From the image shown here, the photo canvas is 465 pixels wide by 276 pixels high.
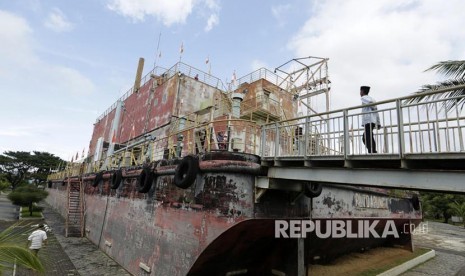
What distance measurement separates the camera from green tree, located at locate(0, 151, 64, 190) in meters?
67.2

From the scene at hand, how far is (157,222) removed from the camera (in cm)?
1084

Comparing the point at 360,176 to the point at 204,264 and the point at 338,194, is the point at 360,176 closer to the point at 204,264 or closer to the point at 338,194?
the point at 204,264

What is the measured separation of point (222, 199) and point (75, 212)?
708 inches

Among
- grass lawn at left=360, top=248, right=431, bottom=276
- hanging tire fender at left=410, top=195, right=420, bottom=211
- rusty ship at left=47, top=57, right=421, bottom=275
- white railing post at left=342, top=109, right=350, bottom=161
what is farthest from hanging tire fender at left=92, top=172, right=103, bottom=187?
hanging tire fender at left=410, top=195, right=420, bottom=211

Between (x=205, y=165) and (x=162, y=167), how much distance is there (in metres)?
3.05

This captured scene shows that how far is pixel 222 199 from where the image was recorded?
8.31 m

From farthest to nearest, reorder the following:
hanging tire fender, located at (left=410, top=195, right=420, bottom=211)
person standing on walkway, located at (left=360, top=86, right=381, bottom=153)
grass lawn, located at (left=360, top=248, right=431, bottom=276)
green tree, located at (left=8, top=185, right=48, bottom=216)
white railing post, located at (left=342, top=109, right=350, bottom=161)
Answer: green tree, located at (left=8, top=185, right=48, bottom=216)
hanging tire fender, located at (left=410, top=195, right=420, bottom=211)
grass lawn, located at (left=360, top=248, right=431, bottom=276)
person standing on walkway, located at (left=360, top=86, right=381, bottom=153)
white railing post, located at (left=342, top=109, right=350, bottom=161)

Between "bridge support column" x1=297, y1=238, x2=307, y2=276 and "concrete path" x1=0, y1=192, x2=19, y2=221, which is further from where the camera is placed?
"concrete path" x1=0, y1=192, x2=19, y2=221

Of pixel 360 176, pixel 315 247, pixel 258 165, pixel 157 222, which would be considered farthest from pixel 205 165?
pixel 315 247

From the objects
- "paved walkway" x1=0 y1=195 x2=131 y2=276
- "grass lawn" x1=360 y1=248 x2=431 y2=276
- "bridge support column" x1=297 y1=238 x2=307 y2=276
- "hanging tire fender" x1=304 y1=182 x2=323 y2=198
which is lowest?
"paved walkway" x1=0 y1=195 x2=131 y2=276

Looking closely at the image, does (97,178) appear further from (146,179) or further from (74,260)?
(146,179)

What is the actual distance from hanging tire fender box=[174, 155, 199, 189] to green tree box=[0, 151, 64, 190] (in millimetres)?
68740

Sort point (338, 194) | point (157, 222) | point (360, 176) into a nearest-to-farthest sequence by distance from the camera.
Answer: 1. point (360, 176)
2. point (157, 222)
3. point (338, 194)

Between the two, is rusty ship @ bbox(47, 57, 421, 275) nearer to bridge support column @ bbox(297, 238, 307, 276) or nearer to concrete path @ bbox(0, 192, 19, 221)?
bridge support column @ bbox(297, 238, 307, 276)
